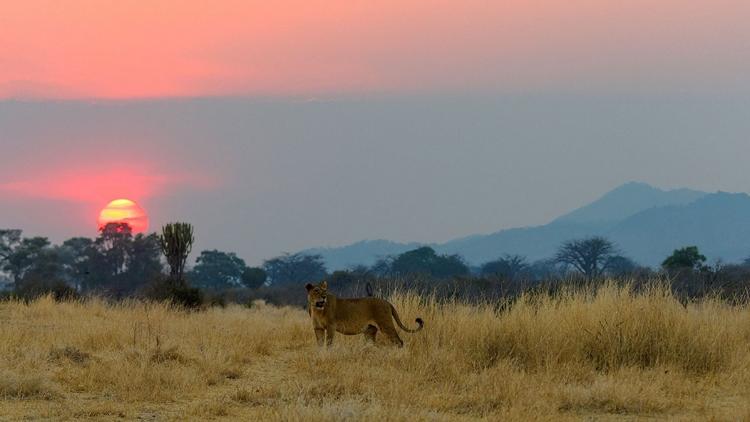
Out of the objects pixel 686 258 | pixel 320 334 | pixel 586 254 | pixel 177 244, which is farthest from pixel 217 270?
pixel 320 334

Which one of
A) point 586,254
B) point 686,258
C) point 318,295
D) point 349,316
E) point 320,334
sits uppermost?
point 586,254

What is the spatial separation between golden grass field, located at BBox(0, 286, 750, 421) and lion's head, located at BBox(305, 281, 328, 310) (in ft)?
1.86

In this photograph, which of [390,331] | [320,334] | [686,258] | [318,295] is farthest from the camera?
[686,258]

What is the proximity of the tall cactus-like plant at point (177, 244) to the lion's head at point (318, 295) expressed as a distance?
46.6 feet

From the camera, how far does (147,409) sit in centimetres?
814

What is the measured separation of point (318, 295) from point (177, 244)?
1466 cm

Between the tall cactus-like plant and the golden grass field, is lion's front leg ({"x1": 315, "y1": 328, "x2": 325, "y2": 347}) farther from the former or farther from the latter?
the tall cactus-like plant

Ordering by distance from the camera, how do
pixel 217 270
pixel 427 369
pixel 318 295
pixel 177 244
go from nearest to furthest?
pixel 427 369
pixel 318 295
pixel 177 244
pixel 217 270

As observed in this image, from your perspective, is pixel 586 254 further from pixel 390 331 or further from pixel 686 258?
pixel 390 331

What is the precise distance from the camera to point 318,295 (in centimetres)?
1127

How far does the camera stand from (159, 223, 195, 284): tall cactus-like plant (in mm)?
24953

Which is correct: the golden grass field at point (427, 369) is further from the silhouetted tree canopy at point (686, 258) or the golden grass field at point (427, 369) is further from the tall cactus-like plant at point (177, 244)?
the silhouetted tree canopy at point (686, 258)

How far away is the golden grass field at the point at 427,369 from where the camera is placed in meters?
8.02

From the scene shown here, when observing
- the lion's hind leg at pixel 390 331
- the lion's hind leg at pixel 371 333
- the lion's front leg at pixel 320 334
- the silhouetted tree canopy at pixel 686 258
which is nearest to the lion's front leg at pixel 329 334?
the lion's front leg at pixel 320 334
